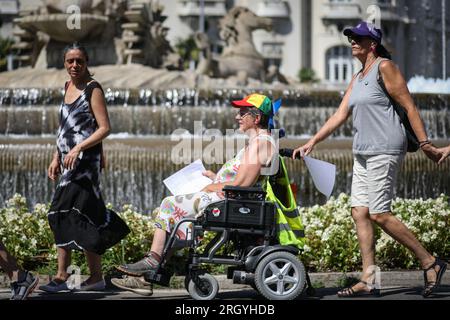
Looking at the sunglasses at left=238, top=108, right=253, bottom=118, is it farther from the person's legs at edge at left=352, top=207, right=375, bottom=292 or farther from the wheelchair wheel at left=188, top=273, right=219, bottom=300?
the wheelchair wheel at left=188, top=273, right=219, bottom=300

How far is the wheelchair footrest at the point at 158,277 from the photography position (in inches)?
364

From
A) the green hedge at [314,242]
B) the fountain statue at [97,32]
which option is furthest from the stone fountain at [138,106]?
the green hedge at [314,242]

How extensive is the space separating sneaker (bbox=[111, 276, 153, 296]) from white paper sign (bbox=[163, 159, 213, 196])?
65cm

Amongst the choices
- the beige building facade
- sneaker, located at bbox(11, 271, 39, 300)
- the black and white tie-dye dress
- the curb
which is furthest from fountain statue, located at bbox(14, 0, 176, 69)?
the beige building facade

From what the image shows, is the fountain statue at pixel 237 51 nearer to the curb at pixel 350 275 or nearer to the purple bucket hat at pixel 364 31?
the curb at pixel 350 275

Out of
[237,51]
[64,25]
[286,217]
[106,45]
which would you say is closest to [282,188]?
[286,217]

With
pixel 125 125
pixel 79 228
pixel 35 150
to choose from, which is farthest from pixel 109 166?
pixel 79 228

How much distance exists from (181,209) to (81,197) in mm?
714

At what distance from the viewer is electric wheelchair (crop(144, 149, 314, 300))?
920 centimetres

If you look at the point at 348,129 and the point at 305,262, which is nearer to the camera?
the point at 305,262

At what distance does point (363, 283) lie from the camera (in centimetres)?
950
